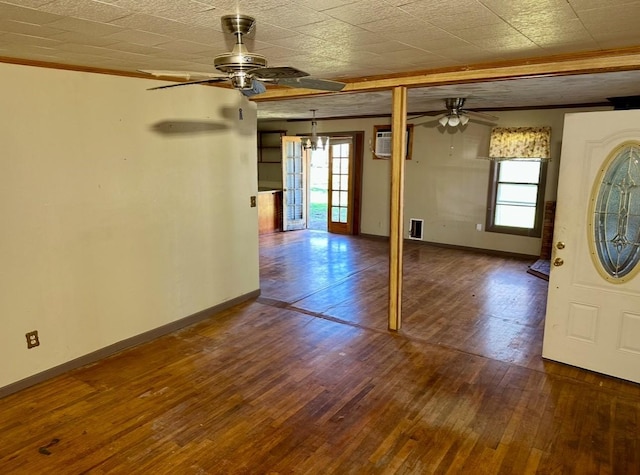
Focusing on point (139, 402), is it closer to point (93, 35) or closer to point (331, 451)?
point (331, 451)

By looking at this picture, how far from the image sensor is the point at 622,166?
10.2ft

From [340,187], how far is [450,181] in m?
2.39

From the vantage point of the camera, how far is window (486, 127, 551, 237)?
652cm

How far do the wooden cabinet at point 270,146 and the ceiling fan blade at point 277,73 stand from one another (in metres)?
8.03

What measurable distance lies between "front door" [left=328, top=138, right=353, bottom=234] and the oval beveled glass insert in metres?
5.79

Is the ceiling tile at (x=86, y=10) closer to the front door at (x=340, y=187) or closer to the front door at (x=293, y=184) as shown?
the front door at (x=340, y=187)

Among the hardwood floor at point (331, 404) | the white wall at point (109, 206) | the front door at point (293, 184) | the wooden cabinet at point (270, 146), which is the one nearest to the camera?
the hardwood floor at point (331, 404)

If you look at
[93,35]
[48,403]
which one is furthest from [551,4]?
[48,403]

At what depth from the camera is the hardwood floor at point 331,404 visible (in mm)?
2434

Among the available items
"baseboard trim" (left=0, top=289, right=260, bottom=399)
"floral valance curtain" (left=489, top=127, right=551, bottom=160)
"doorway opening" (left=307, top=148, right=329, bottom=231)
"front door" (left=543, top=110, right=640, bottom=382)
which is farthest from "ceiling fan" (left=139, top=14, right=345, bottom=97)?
"doorway opening" (left=307, top=148, right=329, bottom=231)

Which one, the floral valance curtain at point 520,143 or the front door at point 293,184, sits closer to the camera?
the floral valance curtain at point 520,143

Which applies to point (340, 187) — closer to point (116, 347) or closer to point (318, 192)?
point (318, 192)

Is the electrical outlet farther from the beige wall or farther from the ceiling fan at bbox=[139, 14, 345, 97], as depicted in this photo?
the beige wall

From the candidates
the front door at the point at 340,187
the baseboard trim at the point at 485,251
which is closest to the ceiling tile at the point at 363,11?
the baseboard trim at the point at 485,251
